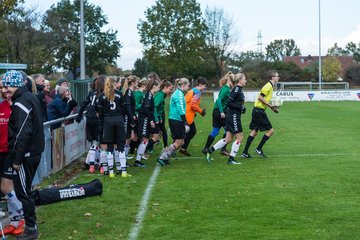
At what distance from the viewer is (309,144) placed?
16.3 metres

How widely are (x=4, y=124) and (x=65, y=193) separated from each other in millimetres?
2216

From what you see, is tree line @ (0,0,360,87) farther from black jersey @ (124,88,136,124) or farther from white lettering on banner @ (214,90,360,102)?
black jersey @ (124,88,136,124)

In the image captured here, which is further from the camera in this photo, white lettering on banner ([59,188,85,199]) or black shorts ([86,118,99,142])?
black shorts ([86,118,99,142])

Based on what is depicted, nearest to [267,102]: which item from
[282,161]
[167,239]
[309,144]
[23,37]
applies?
[282,161]

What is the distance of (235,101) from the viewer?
12.5 metres

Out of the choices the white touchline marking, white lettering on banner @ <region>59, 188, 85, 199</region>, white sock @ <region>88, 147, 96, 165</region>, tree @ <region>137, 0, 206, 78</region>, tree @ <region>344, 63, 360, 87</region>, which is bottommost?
the white touchline marking

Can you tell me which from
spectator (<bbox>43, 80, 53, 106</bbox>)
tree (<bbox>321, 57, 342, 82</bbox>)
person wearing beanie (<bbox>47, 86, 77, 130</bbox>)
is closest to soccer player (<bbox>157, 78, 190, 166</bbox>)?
person wearing beanie (<bbox>47, 86, 77, 130</bbox>)

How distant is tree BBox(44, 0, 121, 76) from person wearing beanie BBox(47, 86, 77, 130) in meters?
65.0

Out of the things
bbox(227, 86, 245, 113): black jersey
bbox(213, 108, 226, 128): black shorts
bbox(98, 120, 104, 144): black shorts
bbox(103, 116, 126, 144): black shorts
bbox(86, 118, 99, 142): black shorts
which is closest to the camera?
bbox(103, 116, 126, 144): black shorts

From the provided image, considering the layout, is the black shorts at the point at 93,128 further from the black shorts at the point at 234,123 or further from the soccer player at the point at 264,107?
the soccer player at the point at 264,107

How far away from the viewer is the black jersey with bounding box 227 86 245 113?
12.5 m

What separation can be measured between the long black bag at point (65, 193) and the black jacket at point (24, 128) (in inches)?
73.4

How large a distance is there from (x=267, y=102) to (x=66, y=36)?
6865 cm

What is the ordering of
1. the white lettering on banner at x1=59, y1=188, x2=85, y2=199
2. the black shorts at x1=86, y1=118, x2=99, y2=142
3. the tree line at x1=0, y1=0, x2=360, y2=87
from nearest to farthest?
1. the white lettering on banner at x1=59, y1=188, x2=85, y2=199
2. the black shorts at x1=86, y1=118, x2=99, y2=142
3. the tree line at x1=0, y1=0, x2=360, y2=87
